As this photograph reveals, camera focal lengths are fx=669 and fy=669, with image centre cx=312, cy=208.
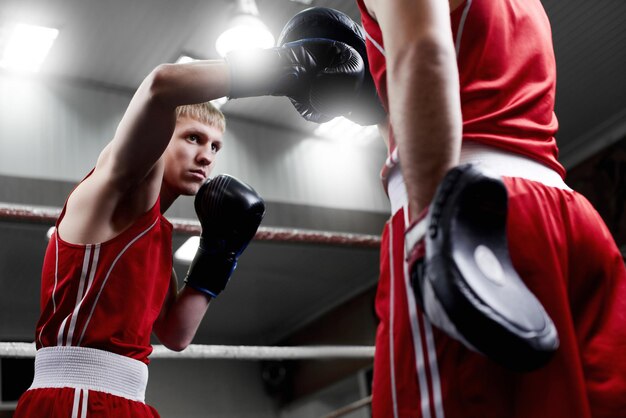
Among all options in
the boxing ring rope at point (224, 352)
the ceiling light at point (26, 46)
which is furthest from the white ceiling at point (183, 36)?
the boxing ring rope at point (224, 352)

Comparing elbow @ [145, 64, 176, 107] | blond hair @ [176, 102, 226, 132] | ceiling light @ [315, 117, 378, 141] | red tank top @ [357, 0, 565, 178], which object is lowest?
ceiling light @ [315, 117, 378, 141]

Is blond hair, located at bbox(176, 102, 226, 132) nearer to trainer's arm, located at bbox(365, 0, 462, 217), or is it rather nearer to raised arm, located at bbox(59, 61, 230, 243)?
raised arm, located at bbox(59, 61, 230, 243)

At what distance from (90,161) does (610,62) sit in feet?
10.9

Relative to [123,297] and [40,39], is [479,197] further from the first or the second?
[40,39]

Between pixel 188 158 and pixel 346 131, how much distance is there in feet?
11.1

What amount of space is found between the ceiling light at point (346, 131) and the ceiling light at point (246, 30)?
148cm

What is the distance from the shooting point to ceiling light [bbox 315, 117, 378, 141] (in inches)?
184

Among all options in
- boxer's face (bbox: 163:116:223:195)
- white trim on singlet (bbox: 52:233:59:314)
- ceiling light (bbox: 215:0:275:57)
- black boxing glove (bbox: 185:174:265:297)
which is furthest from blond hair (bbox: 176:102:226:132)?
ceiling light (bbox: 215:0:275:57)

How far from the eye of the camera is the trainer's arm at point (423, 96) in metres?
0.66

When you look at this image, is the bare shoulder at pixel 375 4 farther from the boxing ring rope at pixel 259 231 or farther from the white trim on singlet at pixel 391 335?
the boxing ring rope at pixel 259 231

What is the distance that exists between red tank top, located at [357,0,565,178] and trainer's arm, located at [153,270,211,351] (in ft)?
2.70

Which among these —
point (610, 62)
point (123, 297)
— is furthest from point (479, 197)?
point (610, 62)

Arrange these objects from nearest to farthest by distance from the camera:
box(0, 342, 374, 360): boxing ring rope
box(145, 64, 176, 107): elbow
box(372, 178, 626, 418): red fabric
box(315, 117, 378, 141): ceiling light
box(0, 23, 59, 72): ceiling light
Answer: box(372, 178, 626, 418): red fabric, box(145, 64, 176, 107): elbow, box(0, 342, 374, 360): boxing ring rope, box(0, 23, 59, 72): ceiling light, box(315, 117, 378, 141): ceiling light

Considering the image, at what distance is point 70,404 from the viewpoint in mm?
1117
